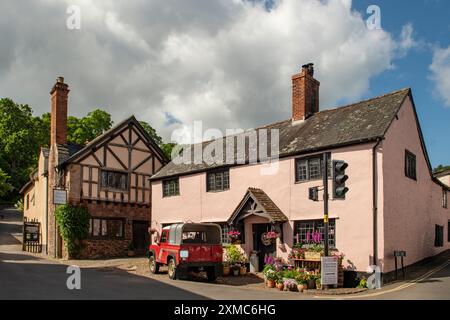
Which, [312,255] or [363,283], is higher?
[312,255]

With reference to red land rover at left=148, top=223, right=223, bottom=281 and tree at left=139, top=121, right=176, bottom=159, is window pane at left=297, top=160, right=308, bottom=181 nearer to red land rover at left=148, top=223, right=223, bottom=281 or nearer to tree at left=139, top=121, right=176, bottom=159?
red land rover at left=148, top=223, right=223, bottom=281

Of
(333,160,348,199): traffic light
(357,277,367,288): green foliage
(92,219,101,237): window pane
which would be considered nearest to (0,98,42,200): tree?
(92,219,101,237): window pane

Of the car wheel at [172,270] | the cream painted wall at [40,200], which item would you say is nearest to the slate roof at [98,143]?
the cream painted wall at [40,200]

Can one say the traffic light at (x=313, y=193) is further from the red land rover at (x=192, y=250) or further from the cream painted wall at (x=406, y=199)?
the red land rover at (x=192, y=250)

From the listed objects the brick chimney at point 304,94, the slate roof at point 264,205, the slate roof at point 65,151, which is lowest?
the slate roof at point 264,205

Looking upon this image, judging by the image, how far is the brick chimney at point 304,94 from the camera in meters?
22.5

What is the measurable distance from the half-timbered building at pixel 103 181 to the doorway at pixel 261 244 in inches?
441

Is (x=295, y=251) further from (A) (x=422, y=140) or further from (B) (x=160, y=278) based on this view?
(A) (x=422, y=140)

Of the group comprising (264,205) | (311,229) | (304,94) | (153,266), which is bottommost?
(153,266)

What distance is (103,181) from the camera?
Answer: 2853 cm

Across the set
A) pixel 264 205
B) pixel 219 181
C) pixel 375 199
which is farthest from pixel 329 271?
pixel 219 181

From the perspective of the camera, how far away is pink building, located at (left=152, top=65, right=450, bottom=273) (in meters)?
16.8

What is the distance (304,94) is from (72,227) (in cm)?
1524

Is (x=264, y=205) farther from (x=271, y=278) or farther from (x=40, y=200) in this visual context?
(x=40, y=200)
